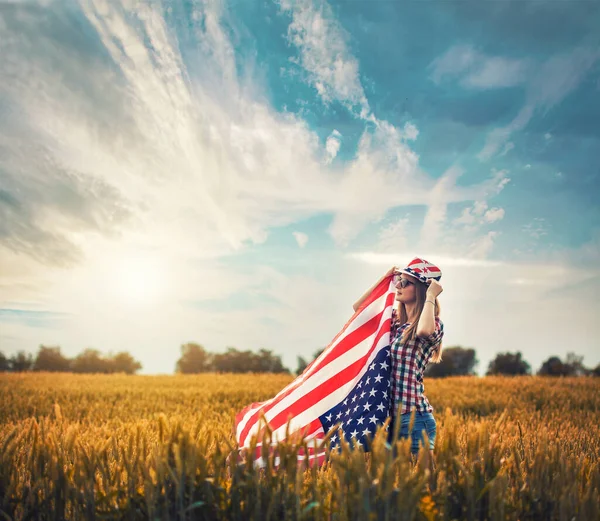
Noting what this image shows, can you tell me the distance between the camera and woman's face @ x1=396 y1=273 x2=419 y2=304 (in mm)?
5355

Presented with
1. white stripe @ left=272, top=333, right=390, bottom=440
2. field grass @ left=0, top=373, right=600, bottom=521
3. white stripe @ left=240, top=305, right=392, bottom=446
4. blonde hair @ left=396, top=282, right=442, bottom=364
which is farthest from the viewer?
white stripe @ left=240, top=305, right=392, bottom=446

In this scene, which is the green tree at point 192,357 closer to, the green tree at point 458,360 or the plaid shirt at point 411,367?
the green tree at point 458,360

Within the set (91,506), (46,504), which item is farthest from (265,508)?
(46,504)

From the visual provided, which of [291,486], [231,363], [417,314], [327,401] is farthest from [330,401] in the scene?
[231,363]

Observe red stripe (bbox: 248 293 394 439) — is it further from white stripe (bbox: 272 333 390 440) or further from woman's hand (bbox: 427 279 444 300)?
woman's hand (bbox: 427 279 444 300)

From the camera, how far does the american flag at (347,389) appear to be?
4.97m

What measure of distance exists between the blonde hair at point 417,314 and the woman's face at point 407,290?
33mm

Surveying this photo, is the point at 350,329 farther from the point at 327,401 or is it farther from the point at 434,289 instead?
the point at 434,289

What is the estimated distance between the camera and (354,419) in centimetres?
496

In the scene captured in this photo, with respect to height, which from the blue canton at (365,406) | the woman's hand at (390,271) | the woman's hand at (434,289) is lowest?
the blue canton at (365,406)

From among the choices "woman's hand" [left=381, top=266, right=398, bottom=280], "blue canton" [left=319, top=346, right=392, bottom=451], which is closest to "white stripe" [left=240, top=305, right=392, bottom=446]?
"blue canton" [left=319, top=346, right=392, bottom=451]

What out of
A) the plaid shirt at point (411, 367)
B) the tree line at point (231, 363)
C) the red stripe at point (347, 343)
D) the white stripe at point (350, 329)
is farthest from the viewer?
the tree line at point (231, 363)

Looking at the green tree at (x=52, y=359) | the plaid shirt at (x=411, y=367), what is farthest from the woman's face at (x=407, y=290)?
the green tree at (x=52, y=359)

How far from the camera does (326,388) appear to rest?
545 centimetres
